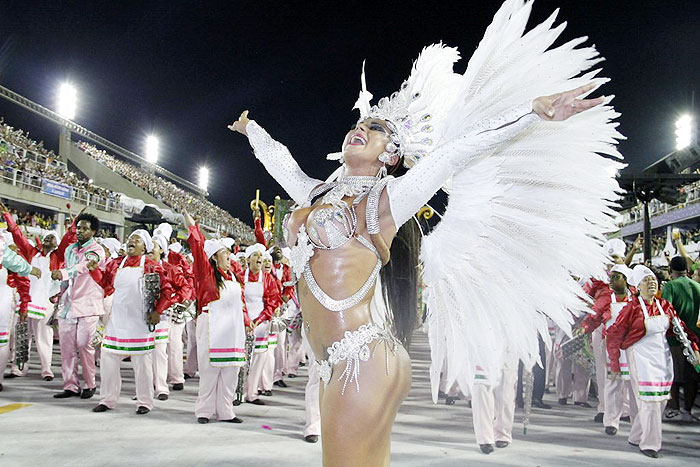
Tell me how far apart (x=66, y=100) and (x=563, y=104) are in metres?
37.5

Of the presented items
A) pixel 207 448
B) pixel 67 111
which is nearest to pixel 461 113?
pixel 207 448

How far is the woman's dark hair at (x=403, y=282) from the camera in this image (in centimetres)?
251

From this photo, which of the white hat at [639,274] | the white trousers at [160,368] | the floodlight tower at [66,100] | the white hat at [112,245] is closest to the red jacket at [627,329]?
the white hat at [639,274]

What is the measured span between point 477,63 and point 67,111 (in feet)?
123

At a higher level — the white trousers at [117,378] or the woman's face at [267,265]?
the woman's face at [267,265]

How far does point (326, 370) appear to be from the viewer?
7.14 ft

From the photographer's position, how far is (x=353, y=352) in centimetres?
212

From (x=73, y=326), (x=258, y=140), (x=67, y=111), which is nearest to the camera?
(x=258, y=140)

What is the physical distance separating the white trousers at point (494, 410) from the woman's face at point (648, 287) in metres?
1.47

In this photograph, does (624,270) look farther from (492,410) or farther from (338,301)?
(338,301)

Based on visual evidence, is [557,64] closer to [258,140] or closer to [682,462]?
[258,140]

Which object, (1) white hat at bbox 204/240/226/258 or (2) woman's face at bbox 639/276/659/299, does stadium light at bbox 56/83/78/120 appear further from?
(2) woman's face at bbox 639/276/659/299

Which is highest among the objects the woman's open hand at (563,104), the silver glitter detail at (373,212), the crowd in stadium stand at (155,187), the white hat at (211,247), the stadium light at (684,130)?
the stadium light at (684,130)

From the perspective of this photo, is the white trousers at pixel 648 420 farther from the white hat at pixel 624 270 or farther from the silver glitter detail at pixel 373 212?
the silver glitter detail at pixel 373 212
